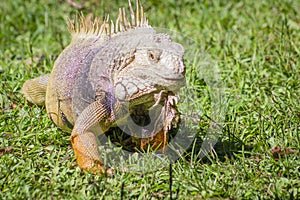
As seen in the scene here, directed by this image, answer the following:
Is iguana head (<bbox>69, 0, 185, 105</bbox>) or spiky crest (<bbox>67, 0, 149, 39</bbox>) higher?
spiky crest (<bbox>67, 0, 149, 39</bbox>)

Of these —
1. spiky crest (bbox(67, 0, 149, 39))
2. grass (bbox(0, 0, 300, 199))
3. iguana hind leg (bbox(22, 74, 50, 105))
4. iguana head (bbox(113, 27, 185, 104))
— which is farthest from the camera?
iguana hind leg (bbox(22, 74, 50, 105))

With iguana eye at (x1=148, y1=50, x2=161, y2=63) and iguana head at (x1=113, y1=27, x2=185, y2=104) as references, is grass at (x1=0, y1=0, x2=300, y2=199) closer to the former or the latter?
iguana head at (x1=113, y1=27, x2=185, y2=104)

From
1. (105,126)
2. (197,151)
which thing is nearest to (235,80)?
(197,151)

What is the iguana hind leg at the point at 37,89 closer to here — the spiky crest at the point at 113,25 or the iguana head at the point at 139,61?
the spiky crest at the point at 113,25

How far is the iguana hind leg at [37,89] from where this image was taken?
195 inches

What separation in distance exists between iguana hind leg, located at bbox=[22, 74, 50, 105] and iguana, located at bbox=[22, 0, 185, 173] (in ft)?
0.95

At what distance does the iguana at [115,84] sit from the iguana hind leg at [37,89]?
290mm

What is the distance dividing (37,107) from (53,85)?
0.66m

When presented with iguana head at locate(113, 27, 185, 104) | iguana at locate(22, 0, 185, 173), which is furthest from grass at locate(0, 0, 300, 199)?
iguana head at locate(113, 27, 185, 104)

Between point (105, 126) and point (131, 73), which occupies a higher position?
point (131, 73)

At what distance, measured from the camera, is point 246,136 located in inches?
187

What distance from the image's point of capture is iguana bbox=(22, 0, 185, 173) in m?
3.83

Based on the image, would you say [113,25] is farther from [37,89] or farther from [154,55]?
[37,89]

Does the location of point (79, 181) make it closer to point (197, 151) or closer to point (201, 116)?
point (197, 151)
